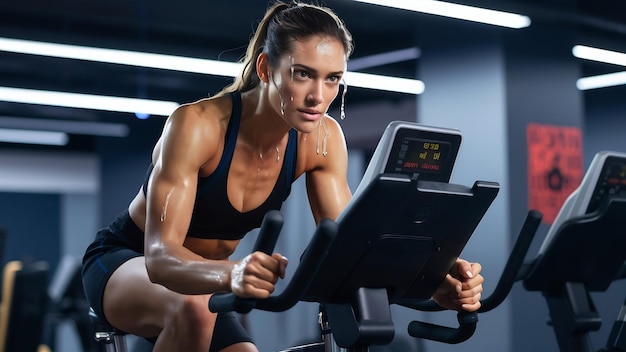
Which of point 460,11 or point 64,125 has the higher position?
point 460,11

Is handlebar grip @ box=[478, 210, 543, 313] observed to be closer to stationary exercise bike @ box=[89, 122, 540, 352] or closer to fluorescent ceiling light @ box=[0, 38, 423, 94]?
stationary exercise bike @ box=[89, 122, 540, 352]

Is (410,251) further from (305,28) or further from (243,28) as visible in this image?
(243,28)

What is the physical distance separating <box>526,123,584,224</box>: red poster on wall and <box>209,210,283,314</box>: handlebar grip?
516cm

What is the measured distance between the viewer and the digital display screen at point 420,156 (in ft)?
5.13

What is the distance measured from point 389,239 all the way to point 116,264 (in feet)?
2.36

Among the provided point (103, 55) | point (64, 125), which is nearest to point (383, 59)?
point (103, 55)

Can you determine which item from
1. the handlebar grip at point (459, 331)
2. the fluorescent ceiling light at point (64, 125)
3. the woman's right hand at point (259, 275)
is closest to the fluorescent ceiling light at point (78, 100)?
the fluorescent ceiling light at point (64, 125)

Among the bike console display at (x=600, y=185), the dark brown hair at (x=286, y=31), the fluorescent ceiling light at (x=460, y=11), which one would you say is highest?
the fluorescent ceiling light at (x=460, y=11)

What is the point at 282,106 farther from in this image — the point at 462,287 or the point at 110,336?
the point at 110,336

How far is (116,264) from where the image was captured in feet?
6.47

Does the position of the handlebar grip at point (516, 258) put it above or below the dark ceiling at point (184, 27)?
below

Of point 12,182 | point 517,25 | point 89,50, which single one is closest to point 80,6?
point 89,50

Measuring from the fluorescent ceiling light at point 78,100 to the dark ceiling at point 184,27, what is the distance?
0.34 meters

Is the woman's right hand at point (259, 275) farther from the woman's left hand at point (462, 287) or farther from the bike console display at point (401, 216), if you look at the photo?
the woman's left hand at point (462, 287)
